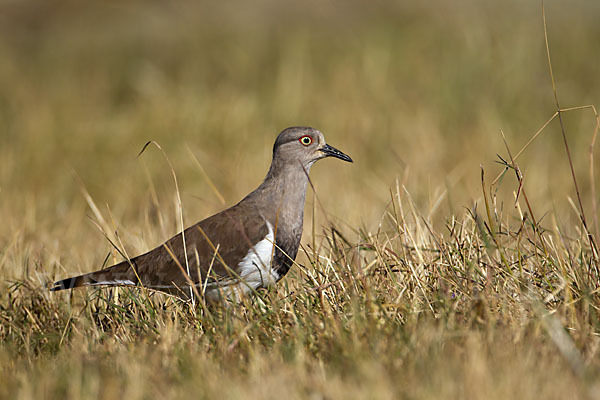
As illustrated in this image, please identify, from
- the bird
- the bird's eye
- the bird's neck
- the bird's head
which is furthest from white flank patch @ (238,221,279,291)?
the bird's eye

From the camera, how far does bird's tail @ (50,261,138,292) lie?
12.5 feet

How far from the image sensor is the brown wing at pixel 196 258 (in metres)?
3.93

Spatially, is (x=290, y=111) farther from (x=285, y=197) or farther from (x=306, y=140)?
(x=285, y=197)

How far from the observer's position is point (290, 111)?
8.05m

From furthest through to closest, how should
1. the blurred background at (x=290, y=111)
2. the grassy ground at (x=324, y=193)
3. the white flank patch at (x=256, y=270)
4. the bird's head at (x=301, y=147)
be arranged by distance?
the blurred background at (x=290, y=111)
the bird's head at (x=301, y=147)
the white flank patch at (x=256, y=270)
the grassy ground at (x=324, y=193)

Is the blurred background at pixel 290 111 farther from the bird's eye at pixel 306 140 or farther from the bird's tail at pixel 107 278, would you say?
the bird's eye at pixel 306 140

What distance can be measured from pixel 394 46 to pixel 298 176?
5.30 metres

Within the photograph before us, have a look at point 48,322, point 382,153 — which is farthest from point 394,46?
point 48,322

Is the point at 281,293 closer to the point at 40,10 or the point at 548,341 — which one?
the point at 548,341

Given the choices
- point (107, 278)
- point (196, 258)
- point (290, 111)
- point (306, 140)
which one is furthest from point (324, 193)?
point (107, 278)

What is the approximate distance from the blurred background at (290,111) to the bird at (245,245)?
0.55 m

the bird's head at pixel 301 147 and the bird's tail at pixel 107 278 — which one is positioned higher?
the bird's head at pixel 301 147

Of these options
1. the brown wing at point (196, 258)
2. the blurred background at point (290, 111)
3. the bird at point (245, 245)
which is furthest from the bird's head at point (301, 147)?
the blurred background at point (290, 111)

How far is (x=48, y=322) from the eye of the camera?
356 centimetres
